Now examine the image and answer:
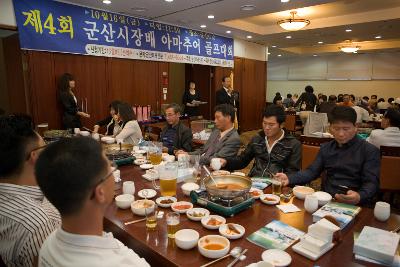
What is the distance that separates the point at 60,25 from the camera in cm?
445

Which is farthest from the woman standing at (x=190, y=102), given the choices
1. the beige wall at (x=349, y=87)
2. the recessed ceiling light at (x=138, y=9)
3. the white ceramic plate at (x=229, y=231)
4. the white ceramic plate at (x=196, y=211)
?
the beige wall at (x=349, y=87)

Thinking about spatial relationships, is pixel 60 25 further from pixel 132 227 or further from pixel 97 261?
pixel 97 261

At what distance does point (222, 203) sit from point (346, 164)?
1107 mm

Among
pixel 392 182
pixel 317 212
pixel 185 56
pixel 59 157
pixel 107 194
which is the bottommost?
pixel 392 182


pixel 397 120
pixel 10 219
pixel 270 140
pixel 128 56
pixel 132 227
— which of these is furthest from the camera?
pixel 128 56

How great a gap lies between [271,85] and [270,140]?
12913 millimetres

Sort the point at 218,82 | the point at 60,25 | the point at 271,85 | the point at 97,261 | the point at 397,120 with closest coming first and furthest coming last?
the point at 97,261, the point at 397,120, the point at 60,25, the point at 218,82, the point at 271,85

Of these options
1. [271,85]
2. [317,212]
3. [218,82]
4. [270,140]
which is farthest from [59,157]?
[271,85]

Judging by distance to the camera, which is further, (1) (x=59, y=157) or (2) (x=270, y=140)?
(2) (x=270, y=140)

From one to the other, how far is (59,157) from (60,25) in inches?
172

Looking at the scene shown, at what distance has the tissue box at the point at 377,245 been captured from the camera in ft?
3.69

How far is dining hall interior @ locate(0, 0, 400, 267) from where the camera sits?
1055 mm

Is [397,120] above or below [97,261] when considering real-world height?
above

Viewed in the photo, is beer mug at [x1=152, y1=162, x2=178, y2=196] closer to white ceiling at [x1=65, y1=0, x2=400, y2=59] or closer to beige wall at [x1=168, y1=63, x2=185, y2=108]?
white ceiling at [x1=65, y1=0, x2=400, y2=59]
